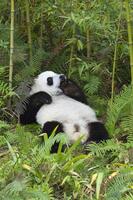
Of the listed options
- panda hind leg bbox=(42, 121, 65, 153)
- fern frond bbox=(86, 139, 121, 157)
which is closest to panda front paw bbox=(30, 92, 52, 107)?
panda hind leg bbox=(42, 121, 65, 153)

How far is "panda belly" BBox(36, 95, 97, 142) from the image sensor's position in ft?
21.7

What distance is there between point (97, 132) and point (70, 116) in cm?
36

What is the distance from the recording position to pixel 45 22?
26.7ft

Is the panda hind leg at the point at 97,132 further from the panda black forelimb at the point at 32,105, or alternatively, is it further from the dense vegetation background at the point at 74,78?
the panda black forelimb at the point at 32,105

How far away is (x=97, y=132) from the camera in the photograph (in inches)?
260

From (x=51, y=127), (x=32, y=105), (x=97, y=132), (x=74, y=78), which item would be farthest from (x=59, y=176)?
(x=74, y=78)

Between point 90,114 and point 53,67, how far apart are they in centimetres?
126

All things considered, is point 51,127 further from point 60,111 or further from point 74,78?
point 74,78

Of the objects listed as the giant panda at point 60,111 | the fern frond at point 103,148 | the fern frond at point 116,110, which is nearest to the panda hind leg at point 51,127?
the giant panda at point 60,111

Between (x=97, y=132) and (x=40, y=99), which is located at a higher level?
(x=40, y=99)

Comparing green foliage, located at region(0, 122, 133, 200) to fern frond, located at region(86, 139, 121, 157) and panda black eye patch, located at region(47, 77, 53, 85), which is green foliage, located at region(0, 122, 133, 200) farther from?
panda black eye patch, located at region(47, 77, 53, 85)

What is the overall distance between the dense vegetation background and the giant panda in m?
0.15

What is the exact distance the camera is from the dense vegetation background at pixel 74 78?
5.22 m

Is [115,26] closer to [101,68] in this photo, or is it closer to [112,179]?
[101,68]
